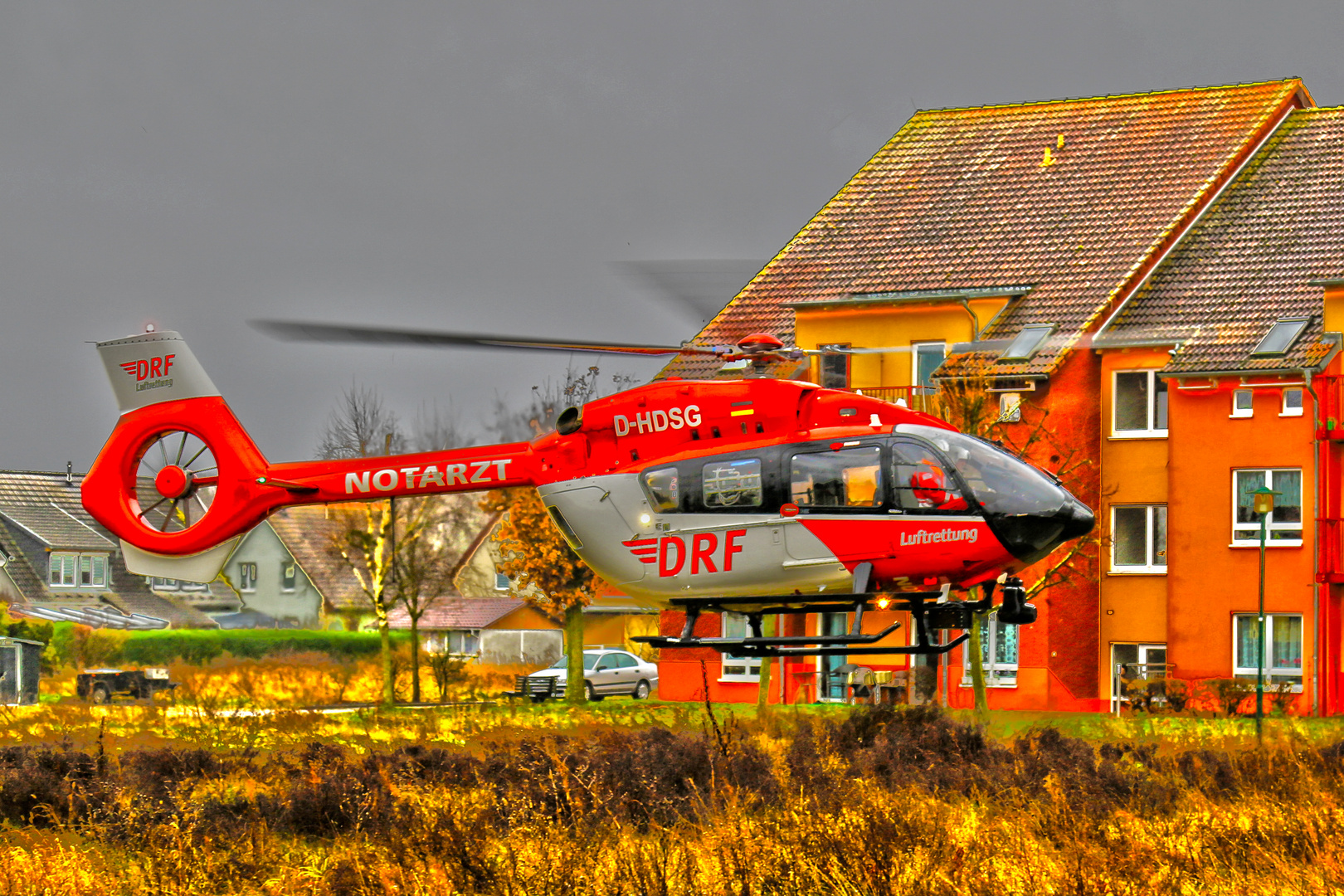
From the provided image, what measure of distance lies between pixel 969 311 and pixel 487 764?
67.7 feet

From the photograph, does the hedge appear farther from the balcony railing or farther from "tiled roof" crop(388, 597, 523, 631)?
the balcony railing

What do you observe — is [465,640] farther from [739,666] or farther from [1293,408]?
[1293,408]

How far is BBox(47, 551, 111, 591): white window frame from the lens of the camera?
242 ft

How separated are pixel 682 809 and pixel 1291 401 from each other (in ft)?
72.4

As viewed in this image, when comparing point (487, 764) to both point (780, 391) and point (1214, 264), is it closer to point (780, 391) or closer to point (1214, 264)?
point (780, 391)

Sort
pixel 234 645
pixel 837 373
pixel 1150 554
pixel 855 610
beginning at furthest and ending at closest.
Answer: pixel 234 645 < pixel 837 373 < pixel 1150 554 < pixel 855 610

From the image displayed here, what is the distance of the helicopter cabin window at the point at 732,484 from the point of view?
18766 millimetres

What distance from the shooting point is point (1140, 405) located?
39.9 metres

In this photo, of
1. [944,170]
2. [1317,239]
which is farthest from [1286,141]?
[944,170]

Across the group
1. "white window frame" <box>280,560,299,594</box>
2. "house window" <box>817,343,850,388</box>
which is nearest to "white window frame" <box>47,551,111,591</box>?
"white window frame" <box>280,560,299,594</box>

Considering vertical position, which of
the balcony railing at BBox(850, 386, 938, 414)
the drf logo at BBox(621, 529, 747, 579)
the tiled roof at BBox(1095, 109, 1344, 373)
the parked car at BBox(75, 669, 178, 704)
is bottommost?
the parked car at BBox(75, 669, 178, 704)

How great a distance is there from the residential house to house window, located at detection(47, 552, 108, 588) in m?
0.04

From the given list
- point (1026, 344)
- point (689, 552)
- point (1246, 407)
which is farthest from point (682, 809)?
point (1246, 407)

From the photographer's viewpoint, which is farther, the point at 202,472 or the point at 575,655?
the point at 575,655
